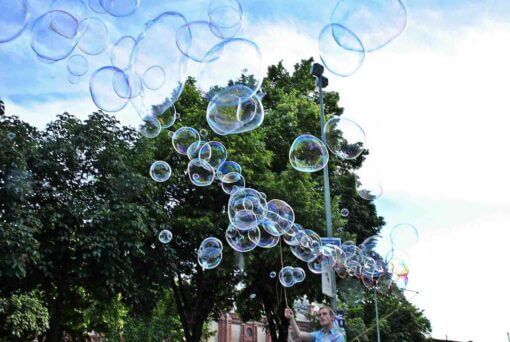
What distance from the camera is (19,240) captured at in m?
11.8

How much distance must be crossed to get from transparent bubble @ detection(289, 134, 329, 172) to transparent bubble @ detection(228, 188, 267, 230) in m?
1.33

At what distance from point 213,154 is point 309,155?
8.94ft

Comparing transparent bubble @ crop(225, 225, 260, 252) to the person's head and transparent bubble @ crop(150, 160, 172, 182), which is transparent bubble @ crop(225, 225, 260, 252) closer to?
transparent bubble @ crop(150, 160, 172, 182)

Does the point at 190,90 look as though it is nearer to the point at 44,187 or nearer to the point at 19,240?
the point at 44,187

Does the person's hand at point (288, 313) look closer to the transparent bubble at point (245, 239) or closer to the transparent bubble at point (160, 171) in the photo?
the transparent bubble at point (245, 239)

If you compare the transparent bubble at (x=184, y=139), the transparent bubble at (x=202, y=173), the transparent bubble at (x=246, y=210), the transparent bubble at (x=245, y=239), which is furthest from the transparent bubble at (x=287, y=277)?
the transparent bubble at (x=184, y=139)

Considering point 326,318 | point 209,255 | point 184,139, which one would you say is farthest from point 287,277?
point 326,318

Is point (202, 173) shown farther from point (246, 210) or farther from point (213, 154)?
point (246, 210)

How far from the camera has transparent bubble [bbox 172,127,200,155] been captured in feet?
37.9

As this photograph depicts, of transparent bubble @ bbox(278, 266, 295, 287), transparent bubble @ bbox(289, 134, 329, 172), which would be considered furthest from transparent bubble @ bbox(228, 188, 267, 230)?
transparent bubble @ bbox(278, 266, 295, 287)

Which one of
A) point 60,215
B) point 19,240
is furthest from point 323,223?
point 19,240

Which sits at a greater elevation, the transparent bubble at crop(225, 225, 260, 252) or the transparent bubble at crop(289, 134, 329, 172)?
the transparent bubble at crop(289, 134, 329, 172)

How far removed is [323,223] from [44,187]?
9.03 metres

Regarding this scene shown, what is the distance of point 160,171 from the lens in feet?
41.9
